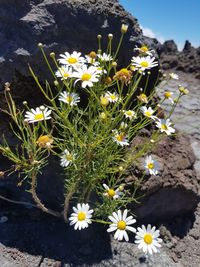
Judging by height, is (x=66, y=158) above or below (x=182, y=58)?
above

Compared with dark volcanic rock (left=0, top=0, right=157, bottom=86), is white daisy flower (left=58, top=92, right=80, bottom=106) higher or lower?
lower

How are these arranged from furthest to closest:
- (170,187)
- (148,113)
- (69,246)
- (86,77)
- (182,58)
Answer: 1. (182,58)
2. (170,187)
3. (69,246)
4. (148,113)
5. (86,77)

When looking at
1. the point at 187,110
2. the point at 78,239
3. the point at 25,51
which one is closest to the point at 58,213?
the point at 78,239

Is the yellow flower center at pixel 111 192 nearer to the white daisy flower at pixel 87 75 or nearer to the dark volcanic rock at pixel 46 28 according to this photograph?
the white daisy flower at pixel 87 75

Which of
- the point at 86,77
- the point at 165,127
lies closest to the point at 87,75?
the point at 86,77

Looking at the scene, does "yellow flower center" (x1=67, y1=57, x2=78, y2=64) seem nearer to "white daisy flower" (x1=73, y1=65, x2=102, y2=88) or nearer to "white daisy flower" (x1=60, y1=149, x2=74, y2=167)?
"white daisy flower" (x1=73, y1=65, x2=102, y2=88)

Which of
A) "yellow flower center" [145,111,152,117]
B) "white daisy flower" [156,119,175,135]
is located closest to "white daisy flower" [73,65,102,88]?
"yellow flower center" [145,111,152,117]

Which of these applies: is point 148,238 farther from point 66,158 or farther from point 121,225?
point 66,158
